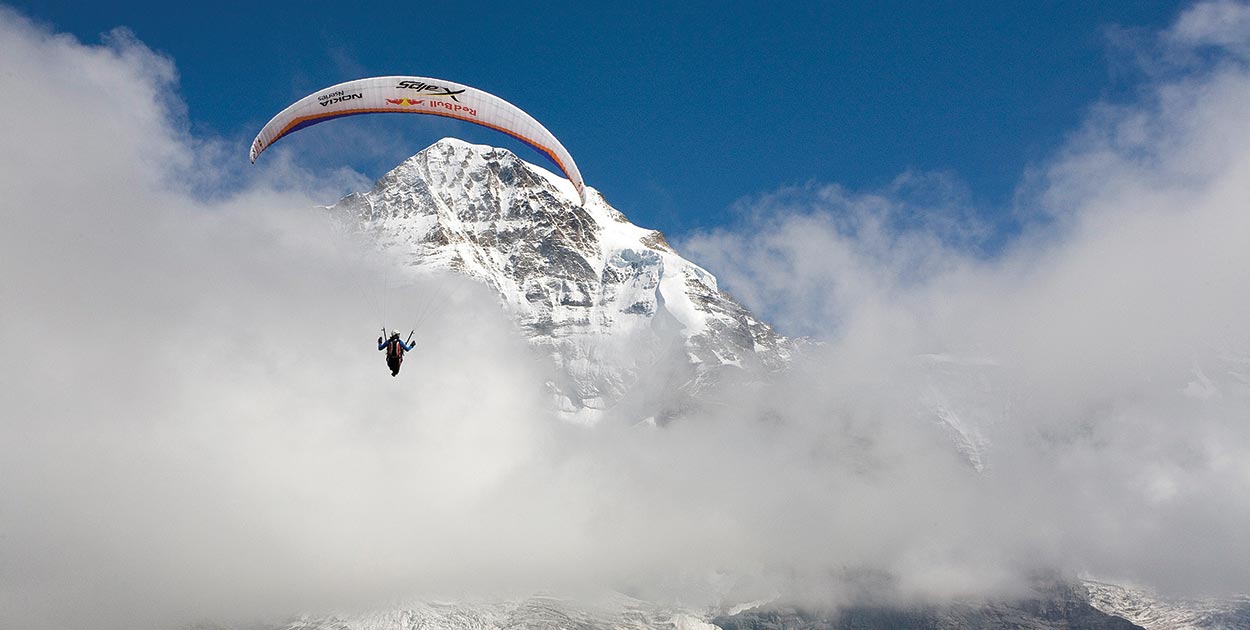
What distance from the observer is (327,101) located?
208 ft

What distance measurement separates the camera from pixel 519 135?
64.4 meters

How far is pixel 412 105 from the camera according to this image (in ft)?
210

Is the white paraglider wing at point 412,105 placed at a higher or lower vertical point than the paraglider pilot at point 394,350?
higher

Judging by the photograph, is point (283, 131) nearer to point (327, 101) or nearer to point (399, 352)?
point (327, 101)

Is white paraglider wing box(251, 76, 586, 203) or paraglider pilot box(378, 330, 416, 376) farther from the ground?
white paraglider wing box(251, 76, 586, 203)

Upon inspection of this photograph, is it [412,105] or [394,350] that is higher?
[412,105]

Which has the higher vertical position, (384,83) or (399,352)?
(384,83)

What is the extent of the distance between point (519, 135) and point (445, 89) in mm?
6123

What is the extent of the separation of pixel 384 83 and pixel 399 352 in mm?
19400

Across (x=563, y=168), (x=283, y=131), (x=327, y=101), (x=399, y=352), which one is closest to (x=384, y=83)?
(x=327, y=101)

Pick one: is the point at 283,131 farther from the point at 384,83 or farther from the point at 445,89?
the point at 445,89

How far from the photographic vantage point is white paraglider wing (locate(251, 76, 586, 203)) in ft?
207

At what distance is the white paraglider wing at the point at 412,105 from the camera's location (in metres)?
63.0

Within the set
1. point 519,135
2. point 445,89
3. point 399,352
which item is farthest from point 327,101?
point 399,352
